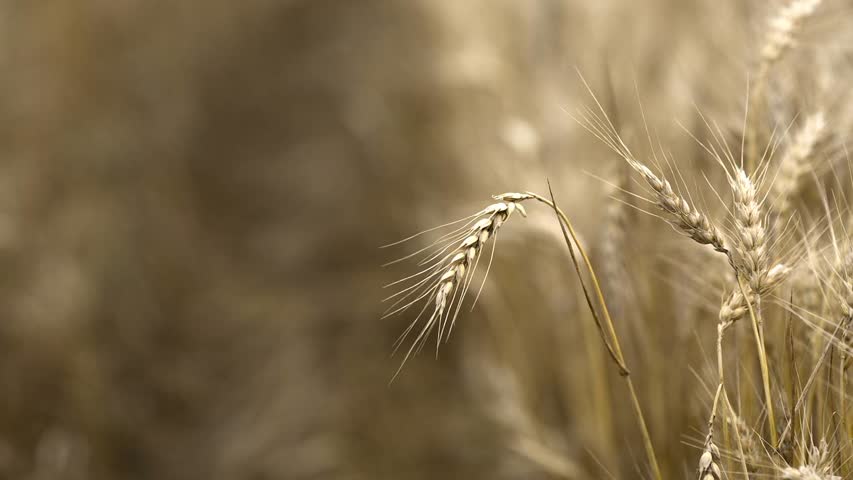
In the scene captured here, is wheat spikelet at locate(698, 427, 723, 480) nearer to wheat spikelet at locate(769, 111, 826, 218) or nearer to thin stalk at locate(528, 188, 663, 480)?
thin stalk at locate(528, 188, 663, 480)

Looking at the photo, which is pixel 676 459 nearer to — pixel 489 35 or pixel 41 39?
pixel 489 35

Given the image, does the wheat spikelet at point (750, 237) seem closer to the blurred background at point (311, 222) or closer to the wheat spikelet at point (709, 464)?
the wheat spikelet at point (709, 464)

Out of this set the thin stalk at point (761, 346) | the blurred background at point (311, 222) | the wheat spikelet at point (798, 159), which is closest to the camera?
the thin stalk at point (761, 346)

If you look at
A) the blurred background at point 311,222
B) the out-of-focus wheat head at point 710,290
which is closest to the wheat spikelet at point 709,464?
the out-of-focus wheat head at point 710,290

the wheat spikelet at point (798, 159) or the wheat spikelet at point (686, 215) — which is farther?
the wheat spikelet at point (798, 159)

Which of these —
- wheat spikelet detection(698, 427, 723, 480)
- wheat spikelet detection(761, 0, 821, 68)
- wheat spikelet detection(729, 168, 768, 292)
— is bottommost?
wheat spikelet detection(698, 427, 723, 480)

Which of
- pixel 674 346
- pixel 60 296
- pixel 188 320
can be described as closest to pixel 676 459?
pixel 674 346

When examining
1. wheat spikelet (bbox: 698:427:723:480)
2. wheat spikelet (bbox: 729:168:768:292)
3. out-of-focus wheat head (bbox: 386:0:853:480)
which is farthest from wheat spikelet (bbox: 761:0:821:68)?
wheat spikelet (bbox: 698:427:723:480)
